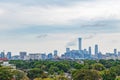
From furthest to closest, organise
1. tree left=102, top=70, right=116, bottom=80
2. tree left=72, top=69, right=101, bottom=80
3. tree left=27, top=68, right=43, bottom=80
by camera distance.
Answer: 1. tree left=27, top=68, right=43, bottom=80
2. tree left=102, top=70, right=116, bottom=80
3. tree left=72, top=69, right=101, bottom=80

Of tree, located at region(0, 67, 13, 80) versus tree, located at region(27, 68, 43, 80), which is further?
tree, located at region(27, 68, 43, 80)

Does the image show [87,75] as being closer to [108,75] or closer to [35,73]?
[108,75]

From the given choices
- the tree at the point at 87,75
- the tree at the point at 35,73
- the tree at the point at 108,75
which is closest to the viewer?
the tree at the point at 87,75

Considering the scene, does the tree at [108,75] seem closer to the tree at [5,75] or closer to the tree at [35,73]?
the tree at [35,73]

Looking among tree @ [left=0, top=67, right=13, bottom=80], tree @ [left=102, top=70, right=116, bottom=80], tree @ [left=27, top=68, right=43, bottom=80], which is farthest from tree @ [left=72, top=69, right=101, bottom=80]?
tree @ [left=27, top=68, right=43, bottom=80]

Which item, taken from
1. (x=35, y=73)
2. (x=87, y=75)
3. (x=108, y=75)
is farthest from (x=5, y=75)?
(x=108, y=75)

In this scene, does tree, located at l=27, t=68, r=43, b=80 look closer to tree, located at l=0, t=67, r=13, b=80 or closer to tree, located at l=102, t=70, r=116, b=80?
tree, located at l=0, t=67, r=13, b=80

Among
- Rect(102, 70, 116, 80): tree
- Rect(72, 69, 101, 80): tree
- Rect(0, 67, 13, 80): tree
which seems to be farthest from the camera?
Rect(102, 70, 116, 80): tree

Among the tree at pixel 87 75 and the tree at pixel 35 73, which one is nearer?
the tree at pixel 87 75

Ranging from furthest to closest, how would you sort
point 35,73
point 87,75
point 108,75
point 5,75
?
point 35,73, point 108,75, point 5,75, point 87,75

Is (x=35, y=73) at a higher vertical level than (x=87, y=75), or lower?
lower

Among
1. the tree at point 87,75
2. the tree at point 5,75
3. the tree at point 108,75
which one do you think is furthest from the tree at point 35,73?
the tree at point 108,75
